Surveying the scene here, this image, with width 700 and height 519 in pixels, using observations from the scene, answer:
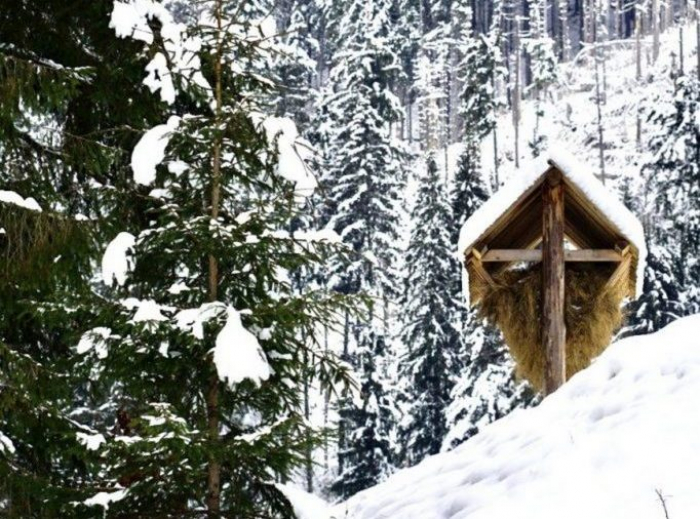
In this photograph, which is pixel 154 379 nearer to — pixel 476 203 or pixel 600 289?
pixel 600 289

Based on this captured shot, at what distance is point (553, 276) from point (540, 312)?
2.81 feet

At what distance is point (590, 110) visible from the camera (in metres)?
71.2

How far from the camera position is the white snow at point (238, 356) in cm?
532

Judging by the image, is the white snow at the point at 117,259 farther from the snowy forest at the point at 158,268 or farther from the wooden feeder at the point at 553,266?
the wooden feeder at the point at 553,266

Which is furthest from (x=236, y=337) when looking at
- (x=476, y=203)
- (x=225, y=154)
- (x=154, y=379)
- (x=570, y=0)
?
(x=570, y=0)

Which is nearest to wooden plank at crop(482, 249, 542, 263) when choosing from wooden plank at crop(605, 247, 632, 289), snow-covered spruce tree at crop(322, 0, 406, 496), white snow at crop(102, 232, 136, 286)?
wooden plank at crop(605, 247, 632, 289)

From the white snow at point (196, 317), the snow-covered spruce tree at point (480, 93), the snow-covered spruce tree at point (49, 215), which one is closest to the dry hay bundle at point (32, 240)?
the snow-covered spruce tree at point (49, 215)

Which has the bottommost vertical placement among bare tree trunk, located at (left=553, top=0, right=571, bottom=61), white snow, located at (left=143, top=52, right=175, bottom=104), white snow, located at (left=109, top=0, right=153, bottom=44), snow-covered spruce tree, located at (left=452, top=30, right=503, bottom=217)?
white snow, located at (left=143, top=52, right=175, bottom=104)

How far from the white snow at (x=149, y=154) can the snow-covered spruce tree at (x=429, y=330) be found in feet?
105

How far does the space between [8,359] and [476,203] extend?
33545 millimetres

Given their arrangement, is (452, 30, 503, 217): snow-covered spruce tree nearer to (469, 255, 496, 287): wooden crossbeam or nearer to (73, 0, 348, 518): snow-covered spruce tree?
(469, 255, 496, 287): wooden crossbeam

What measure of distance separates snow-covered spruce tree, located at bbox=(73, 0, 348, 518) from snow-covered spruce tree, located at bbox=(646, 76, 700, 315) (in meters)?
28.3

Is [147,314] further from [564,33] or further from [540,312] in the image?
[564,33]

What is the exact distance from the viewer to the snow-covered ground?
4805 millimetres
